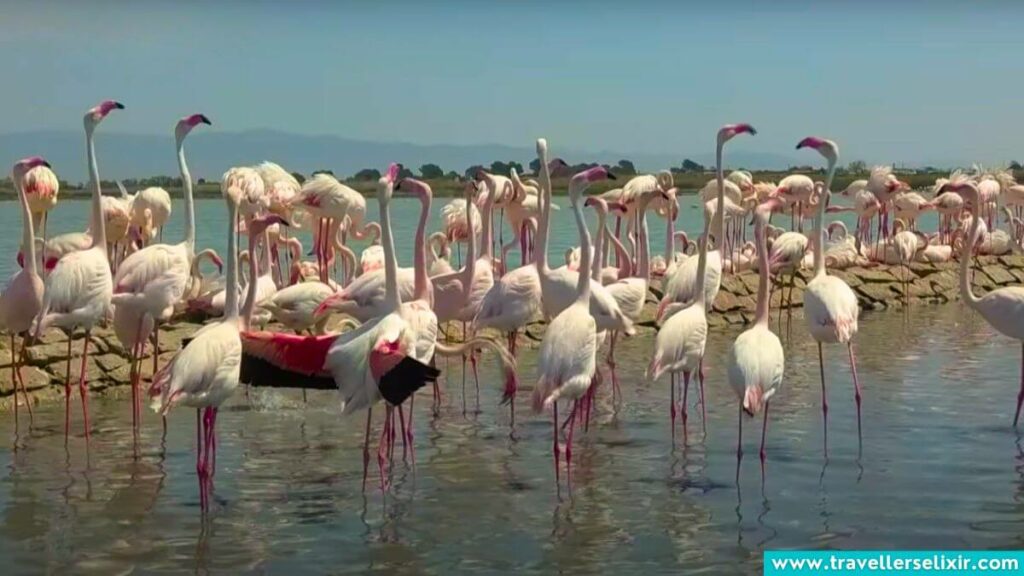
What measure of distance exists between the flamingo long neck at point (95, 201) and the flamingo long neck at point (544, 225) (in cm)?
295

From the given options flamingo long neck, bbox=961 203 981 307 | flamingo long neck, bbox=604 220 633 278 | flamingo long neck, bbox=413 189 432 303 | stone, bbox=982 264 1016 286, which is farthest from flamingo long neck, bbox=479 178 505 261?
stone, bbox=982 264 1016 286

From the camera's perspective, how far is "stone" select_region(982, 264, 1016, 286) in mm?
19125

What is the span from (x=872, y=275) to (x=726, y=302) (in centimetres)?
364

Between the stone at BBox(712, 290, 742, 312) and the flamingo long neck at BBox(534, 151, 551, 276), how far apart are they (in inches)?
249

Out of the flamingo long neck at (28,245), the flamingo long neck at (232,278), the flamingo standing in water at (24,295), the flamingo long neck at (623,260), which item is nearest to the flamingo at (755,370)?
the flamingo long neck at (232,278)

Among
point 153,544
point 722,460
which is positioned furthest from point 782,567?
point 153,544

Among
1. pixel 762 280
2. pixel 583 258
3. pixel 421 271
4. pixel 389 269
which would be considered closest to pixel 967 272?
pixel 762 280

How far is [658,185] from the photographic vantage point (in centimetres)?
1349

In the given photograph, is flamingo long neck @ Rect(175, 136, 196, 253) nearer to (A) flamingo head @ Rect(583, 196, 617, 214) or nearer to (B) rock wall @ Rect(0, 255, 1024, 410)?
(B) rock wall @ Rect(0, 255, 1024, 410)

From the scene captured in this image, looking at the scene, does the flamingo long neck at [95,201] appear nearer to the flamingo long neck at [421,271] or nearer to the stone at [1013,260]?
the flamingo long neck at [421,271]

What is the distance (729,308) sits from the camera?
1546 cm

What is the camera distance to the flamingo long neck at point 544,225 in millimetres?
9070

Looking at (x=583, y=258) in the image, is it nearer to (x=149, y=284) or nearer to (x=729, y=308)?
(x=149, y=284)

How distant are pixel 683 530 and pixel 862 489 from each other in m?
1.29
